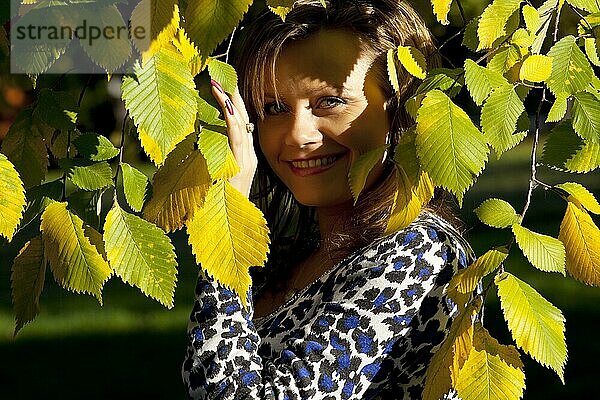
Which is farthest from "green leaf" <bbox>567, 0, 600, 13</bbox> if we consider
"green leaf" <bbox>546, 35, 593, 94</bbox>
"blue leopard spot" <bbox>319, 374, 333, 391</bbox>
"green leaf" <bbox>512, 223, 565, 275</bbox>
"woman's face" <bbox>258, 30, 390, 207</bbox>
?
"blue leopard spot" <bbox>319, 374, 333, 391</bbox>

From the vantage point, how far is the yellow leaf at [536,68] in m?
1.32

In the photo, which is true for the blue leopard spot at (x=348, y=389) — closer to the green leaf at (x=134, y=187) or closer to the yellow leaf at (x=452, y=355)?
the yellow leaf at (x=452, y=355)

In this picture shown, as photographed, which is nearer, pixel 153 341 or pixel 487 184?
pixel 153 341

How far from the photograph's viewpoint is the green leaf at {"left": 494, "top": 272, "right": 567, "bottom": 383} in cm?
125

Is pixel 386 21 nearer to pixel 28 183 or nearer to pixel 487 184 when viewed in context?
pixel 28 183

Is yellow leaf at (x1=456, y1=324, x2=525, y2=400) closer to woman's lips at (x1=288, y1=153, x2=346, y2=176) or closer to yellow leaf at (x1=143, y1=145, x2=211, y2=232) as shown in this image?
yellow leaf at (x1=143, y1=145, x2=211, y2=232)

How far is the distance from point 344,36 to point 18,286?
0.74 meters

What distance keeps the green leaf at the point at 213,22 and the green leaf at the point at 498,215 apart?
1.44 feet

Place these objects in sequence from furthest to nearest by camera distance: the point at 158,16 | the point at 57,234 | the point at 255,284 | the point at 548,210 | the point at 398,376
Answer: the point at 548,210, the point at 255,284, the point at 398,376, the point at 57,234, the point at 158,16

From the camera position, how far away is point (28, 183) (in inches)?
56.0

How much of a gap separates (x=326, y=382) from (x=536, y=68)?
0.61m

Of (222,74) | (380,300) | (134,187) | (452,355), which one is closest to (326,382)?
(380,300)

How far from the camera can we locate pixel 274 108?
1.86 meters

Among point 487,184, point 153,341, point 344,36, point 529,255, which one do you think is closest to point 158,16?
point 529,255
